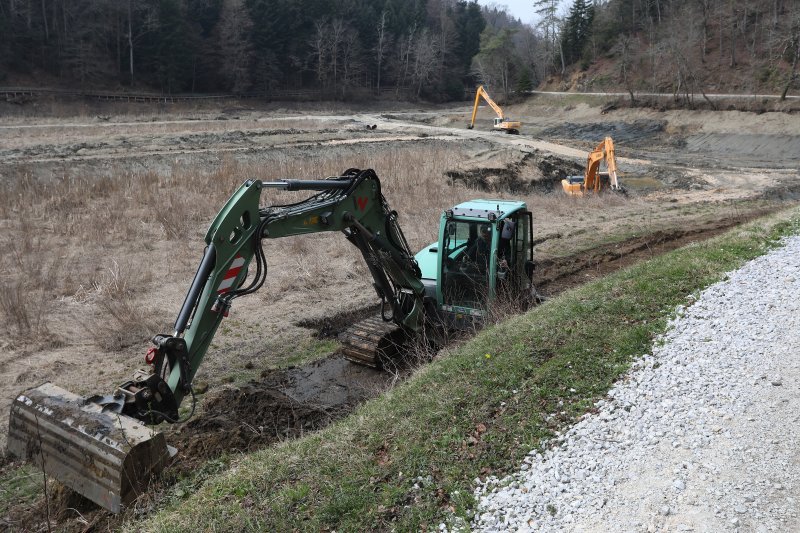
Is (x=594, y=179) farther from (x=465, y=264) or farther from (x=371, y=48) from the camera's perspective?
(x=371, y=48)

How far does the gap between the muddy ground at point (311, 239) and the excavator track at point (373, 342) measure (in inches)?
9.4

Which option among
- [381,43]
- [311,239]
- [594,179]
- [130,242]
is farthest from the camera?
[381,43]

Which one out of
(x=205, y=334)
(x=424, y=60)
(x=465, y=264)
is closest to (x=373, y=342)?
(x=465, y=264)

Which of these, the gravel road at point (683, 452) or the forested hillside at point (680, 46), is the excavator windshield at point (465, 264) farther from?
the forested hillside at point (680, 46)

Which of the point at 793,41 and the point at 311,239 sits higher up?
the point at 793,41

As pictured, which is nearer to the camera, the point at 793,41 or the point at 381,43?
the point at 793,41

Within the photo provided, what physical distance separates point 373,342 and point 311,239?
7573mm

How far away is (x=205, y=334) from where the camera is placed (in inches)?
261

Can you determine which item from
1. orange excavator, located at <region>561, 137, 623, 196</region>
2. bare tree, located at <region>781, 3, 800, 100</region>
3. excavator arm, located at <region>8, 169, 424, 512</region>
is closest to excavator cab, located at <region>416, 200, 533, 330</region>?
excavator arm, located at <region>8, 169, 424, 512</region>

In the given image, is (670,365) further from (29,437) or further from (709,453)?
(29,437)

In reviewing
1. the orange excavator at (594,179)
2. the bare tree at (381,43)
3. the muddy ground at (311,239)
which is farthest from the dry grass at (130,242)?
the bare tree at (381,43)

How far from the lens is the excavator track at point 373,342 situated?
984 centimetres

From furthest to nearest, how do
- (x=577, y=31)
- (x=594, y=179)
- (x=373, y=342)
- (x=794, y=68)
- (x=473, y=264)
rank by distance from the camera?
1. (x=577, y=31)
2. (x=794, y=68)
3. (x=594, y=179)
4. (x=473, y=264)
5. (x=373, y=342)

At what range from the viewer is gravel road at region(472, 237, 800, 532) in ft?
16.4
